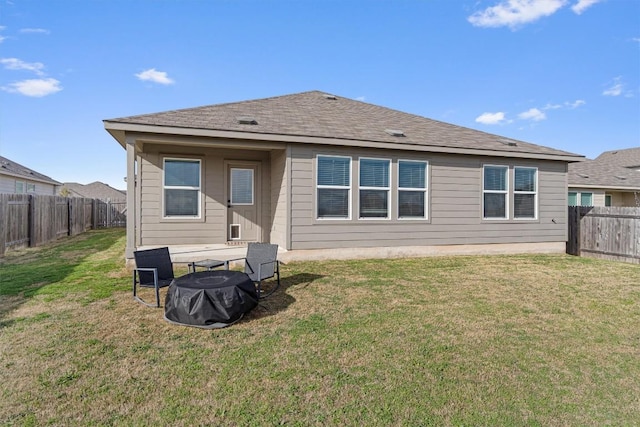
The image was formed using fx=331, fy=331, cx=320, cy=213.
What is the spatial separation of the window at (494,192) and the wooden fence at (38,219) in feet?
43.7

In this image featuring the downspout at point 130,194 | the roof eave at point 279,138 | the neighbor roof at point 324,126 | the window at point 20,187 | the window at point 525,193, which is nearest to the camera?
the downspout at point 130,194

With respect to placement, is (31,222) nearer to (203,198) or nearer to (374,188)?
(203,198)

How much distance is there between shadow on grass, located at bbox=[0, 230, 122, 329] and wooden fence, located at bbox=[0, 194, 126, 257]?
462 mm

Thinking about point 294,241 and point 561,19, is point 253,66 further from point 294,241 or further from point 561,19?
point 561,19

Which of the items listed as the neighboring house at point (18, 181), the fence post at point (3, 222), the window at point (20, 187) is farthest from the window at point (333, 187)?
the window at point (20, 187)

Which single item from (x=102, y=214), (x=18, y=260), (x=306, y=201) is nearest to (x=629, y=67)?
(x=306, y=201)

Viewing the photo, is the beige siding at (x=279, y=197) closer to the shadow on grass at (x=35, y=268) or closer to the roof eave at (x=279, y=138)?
the roof eave at (x=279, y=138)

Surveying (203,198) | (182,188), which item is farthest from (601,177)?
(182,188)

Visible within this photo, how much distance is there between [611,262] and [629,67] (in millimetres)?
11587

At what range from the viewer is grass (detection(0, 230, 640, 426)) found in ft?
7.80

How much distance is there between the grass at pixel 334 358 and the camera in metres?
2.38

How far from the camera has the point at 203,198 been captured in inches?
344

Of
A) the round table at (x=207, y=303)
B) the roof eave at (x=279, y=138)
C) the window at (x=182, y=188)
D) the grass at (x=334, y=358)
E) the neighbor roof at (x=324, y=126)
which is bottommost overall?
the grass at (x=334, y=358)

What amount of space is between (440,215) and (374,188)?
2087 millimetres
